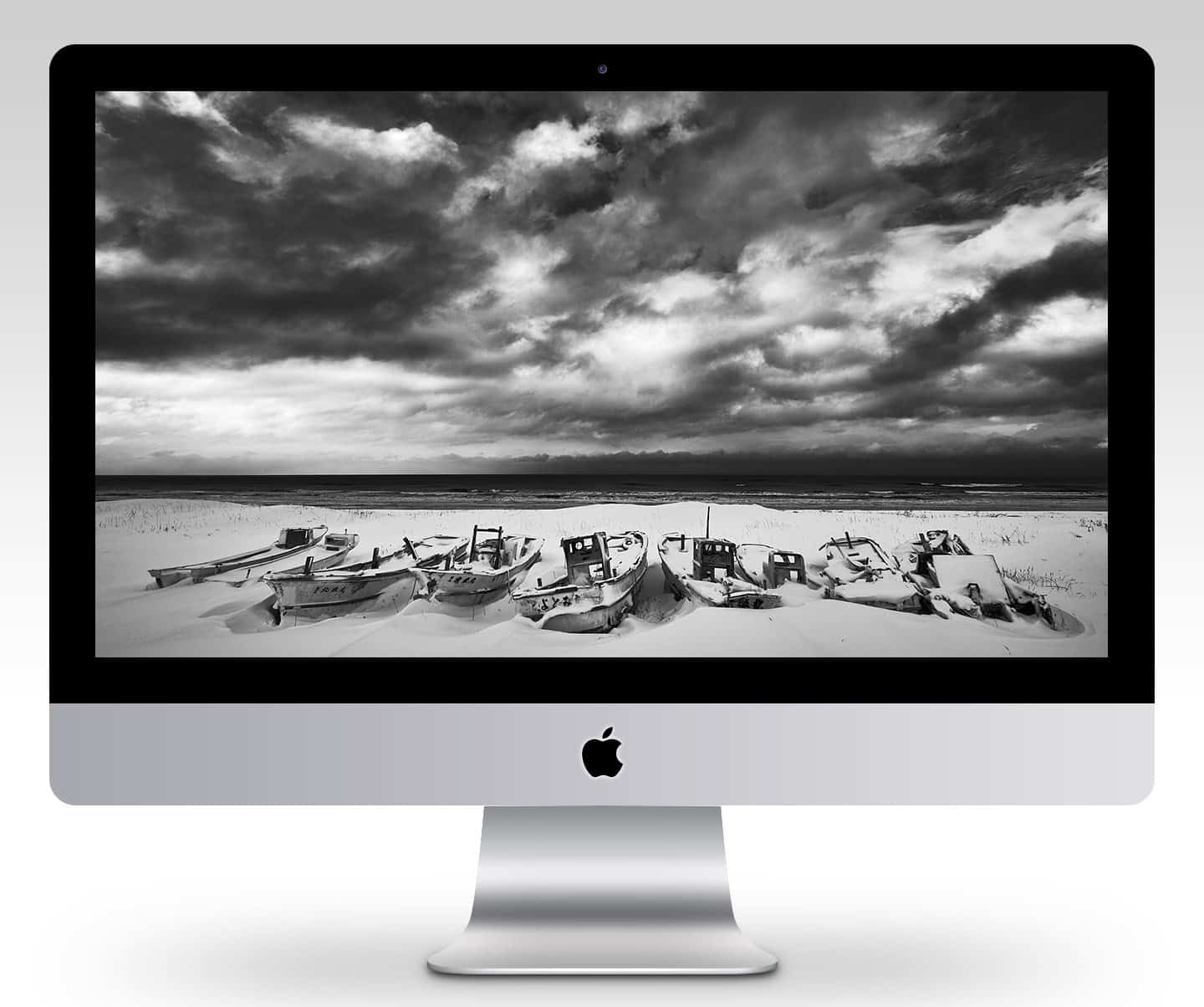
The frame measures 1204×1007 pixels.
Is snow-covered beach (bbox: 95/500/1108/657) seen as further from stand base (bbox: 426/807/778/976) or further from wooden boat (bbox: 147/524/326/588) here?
stand base (bbox: 426/807/778/976)

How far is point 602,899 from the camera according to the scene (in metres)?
4.53

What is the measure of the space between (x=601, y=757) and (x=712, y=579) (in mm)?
640

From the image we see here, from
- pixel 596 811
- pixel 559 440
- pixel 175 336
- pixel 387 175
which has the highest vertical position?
pixel 387 175

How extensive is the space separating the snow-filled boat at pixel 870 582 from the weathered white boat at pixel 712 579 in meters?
0.16

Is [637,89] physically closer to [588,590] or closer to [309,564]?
[588,590]

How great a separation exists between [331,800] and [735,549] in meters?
1.44

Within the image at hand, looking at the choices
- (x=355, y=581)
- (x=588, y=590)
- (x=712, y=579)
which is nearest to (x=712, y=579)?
(x=712, y=579)

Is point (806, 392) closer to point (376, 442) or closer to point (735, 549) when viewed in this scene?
point (735, 549)

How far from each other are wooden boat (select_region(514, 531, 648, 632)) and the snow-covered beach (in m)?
0.03

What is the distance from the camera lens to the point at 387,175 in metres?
4.15

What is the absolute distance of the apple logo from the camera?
412 cm

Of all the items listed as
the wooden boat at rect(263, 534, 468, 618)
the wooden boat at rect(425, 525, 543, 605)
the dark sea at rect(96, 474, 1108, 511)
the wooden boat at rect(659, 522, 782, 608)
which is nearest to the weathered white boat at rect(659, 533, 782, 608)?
the wooden boat at rect(659, 522, 782, 608)

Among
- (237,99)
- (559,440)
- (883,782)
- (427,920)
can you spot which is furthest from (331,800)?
(237,99)

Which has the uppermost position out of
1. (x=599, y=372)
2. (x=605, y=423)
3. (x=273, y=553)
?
(x=599, y=372)
